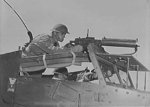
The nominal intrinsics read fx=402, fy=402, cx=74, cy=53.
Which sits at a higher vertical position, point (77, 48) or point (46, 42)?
point (46, 42)

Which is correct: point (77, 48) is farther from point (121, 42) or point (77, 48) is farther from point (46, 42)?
point (121, 42)

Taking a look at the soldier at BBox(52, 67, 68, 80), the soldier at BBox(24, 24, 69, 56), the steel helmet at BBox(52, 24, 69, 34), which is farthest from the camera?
the steel helmet at BBox(52, 24, 69, 34)

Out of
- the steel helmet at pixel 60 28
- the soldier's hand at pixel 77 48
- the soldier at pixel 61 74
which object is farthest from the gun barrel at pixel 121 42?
the steel helmet at pixel 60 28

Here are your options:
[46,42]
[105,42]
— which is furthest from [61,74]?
[105,42]

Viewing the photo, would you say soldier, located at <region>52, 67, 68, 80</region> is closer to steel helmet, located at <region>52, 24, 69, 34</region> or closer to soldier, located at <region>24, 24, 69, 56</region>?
soldier, located at <region>24, 24, 69, 56</region>

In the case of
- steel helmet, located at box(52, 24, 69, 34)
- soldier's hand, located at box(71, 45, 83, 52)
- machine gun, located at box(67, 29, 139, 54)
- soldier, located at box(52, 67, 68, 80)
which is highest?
steel helmet, located at box(52, 24, 69, 34)

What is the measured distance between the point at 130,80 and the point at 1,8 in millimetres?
3314

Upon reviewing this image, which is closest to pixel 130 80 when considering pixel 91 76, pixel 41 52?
pixel 91 76

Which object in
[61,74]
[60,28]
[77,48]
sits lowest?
[61,74]

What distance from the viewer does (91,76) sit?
8.68 m

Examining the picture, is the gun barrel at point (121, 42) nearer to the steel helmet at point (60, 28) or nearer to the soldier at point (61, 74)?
the soldier at point (61, 74)

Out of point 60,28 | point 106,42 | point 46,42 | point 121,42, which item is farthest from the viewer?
point 60,28

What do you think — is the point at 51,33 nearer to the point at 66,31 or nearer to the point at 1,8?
the point at 66,31

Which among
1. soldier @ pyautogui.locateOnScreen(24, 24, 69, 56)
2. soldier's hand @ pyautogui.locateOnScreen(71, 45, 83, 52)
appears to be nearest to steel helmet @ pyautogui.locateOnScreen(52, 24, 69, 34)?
soldier @ pyautogui.locateOnScreen(24, 24, 69, 56)
